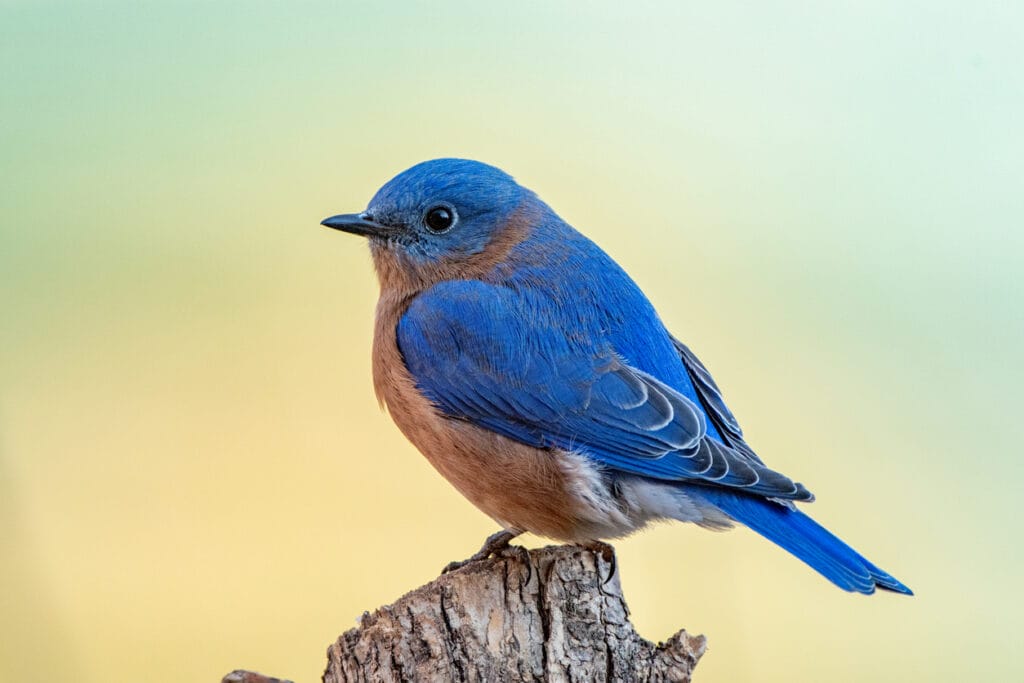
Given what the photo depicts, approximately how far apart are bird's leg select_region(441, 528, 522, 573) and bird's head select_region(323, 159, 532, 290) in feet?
3.20

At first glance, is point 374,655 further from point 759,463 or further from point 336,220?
point 336,220

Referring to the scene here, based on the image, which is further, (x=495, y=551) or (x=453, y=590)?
(x=495, y=551)

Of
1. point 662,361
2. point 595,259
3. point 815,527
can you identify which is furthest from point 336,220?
point 815,527

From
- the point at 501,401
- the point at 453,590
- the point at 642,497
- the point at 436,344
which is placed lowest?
the point at 453,590

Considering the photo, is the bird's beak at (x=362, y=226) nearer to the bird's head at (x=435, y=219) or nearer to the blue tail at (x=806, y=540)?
the bird's head at (x=435, y=219)

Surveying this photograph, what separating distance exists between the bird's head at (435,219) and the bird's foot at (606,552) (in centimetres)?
117

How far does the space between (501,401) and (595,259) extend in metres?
0.69

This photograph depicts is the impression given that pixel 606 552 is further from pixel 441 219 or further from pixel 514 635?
pixel 441 219

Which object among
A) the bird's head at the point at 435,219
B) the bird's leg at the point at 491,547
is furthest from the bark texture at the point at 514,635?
the bird's head at the point at 435,219

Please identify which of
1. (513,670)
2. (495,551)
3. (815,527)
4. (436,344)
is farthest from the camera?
(436,344)

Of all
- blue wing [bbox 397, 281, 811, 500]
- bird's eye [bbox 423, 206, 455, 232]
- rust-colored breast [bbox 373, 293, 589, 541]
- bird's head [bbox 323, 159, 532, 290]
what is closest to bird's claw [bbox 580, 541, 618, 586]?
rust-colored breast [bbox 373, 293, 589, 541]

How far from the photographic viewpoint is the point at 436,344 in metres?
3.85

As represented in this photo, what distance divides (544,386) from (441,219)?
0.87m

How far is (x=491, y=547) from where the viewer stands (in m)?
3.71
